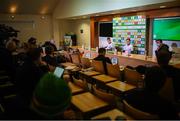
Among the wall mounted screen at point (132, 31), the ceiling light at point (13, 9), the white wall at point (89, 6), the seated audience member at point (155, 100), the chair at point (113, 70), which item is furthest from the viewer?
the ceiling light at point (13, 9)

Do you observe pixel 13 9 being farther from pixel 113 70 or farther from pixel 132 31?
pixel 113 70

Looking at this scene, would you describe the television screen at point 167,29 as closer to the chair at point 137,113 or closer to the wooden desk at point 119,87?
the wooden desk at point 119,87

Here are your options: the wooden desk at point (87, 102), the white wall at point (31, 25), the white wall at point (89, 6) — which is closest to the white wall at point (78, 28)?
the white wall at point (31, 25)

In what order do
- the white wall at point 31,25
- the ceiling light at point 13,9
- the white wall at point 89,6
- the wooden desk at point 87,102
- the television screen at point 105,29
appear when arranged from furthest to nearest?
the white wall at point 31,25 → the ceiling light at point 13,9 → the television screen at point 105,29 → the white wall at point 89,6 → the wooden desk at point 87,102

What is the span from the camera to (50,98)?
1249 mm

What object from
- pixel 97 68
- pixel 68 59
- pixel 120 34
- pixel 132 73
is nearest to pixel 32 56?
pixel 132 73

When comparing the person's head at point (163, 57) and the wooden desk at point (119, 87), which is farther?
the wooden desk at point (119, 87)

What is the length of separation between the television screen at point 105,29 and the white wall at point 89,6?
1.56 meters

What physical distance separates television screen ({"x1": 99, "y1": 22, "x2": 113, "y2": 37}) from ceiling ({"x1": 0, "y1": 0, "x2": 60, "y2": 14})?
2991mm

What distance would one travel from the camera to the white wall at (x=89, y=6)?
17.7 ft

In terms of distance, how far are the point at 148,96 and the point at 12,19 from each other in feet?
32.6

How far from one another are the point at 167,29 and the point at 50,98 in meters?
6.12

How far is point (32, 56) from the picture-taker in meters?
2.49

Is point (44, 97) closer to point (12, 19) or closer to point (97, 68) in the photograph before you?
point (97, 68)
